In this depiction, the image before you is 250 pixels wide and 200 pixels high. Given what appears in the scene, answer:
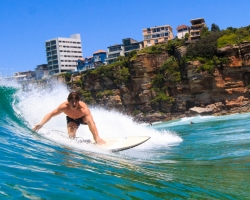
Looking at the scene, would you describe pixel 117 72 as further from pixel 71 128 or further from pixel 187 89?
pixel 71 128

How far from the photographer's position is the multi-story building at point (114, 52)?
86.8 m

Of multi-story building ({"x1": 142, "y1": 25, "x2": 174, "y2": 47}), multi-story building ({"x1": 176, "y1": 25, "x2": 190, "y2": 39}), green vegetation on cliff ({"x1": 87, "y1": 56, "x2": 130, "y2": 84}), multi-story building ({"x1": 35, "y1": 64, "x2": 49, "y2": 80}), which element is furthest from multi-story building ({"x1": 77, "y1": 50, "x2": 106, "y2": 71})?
green vegetation on cliff ({"x1": 87, "y1": 56, "x2": 130, "y2": 84})

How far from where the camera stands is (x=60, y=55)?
364 feet

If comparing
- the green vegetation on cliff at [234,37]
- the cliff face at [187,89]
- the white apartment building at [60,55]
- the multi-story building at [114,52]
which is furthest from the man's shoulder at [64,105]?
the white apartment building at [60,55]

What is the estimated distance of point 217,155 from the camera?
7715mm

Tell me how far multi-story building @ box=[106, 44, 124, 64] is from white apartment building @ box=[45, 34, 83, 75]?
78.2 feet

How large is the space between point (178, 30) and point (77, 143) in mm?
83667

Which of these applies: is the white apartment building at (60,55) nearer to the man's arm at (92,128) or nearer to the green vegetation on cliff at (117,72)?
the green vegetation on cliff at (117,72)

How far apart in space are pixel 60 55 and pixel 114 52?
97.6ft

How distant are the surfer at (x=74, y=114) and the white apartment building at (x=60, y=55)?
102096 mm

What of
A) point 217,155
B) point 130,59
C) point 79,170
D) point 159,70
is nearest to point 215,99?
point 159,70

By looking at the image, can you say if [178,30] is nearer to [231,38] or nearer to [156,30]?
[156,30]

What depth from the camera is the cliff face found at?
4591 cm

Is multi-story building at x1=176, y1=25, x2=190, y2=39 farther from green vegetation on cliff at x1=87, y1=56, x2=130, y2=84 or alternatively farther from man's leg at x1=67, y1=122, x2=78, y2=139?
man's leg at x1=67, y1=122, x2=78, y2=139
